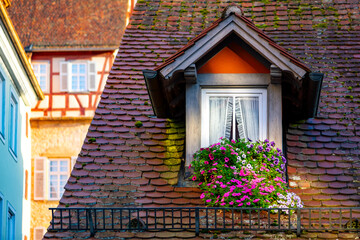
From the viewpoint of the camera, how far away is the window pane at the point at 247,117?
12.8 meters

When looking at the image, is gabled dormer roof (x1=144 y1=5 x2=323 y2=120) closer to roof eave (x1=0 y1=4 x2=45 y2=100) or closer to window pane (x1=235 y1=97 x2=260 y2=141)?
window pane (x1=235 y1=97 x2=260 y2=141)

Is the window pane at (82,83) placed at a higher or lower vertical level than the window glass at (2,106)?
higher

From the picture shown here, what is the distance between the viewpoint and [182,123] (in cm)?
1363

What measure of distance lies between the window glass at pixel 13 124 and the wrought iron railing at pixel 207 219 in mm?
10187

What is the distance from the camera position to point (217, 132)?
12.8 m

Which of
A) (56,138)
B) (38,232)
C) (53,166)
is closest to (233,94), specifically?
(38,232)

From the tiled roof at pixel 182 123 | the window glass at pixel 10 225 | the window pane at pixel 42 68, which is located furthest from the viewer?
the window pane at pixel 42 68

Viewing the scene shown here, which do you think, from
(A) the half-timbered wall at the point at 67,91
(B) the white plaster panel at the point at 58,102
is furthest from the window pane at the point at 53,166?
(B) the white plaster panel at the point at 58,102

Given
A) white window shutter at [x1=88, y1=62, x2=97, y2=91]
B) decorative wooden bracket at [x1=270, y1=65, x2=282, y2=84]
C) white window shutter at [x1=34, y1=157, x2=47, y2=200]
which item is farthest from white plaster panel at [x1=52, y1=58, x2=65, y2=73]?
decorative wooden bracket at [x1=270, y1=65, x2=282, y2=84]

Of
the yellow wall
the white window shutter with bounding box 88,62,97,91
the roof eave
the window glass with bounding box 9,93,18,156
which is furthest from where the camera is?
the white window shutter with bounding box 88,62,97,91

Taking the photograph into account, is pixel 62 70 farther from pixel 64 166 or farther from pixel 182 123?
pixel 182 123

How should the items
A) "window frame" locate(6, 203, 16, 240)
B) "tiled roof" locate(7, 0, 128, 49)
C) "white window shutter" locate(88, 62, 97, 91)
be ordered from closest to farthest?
"window frame" locate(6, 203, 16, 240) → "tiled roof" locate(7, 0, 128, 49) → "white window shutter" locate(88, 62, 97, 91)

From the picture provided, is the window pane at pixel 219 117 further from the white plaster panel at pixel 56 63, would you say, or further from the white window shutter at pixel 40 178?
the white plaster panel at pixel 56 63

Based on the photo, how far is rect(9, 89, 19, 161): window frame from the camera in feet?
72.3
